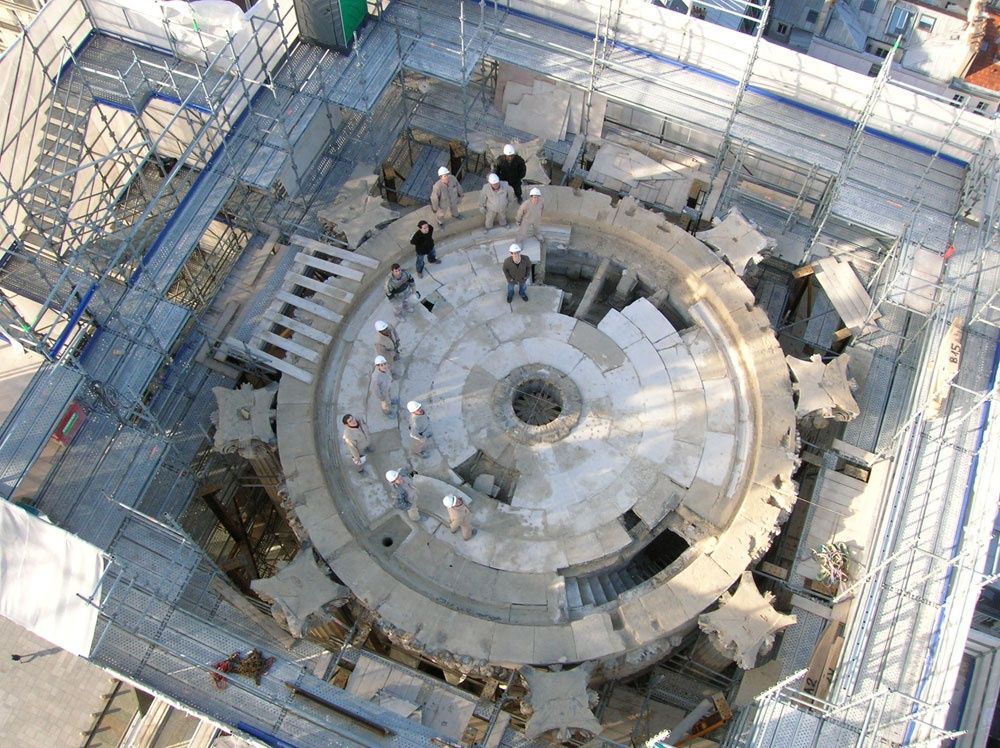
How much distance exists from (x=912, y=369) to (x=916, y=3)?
5020 centimetres

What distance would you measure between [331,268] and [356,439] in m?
7.60

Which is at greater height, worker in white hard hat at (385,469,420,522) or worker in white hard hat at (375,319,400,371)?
worker in white hard hat at (375,319,400,371)

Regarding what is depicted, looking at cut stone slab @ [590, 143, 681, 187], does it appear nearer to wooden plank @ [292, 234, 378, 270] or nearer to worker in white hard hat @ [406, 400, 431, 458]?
wooden plank @ [292, 234, 378, 270]

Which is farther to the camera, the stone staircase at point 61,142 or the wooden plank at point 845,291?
the stone staircase at point 61,142

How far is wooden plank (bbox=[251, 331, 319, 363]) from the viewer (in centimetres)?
3183

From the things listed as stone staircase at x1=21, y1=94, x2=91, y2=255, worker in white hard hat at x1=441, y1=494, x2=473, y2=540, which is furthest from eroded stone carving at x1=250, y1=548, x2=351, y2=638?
stone staircase at x1=21, y1=94, x2=91, y2=255

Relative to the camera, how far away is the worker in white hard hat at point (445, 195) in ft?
107

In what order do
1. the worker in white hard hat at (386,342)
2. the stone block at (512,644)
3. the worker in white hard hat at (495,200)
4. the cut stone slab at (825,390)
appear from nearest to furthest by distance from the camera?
the stone block at (512,644), the worker in white hard hat at (386,342), the cut stone slab at (825,390), the worker in white hard hat at (495,200)

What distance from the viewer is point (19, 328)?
2689 cm

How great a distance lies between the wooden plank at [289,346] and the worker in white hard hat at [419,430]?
426 cm

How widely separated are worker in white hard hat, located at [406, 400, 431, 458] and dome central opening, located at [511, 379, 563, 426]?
11.8 ft

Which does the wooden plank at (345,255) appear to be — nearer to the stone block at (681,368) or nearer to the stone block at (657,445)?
the stone block at (681,368)

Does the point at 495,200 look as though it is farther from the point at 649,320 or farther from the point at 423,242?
the point at 649,320

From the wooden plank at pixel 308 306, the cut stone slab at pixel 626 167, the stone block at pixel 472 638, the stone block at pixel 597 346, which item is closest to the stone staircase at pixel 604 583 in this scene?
the stone block at pixel 472 638
